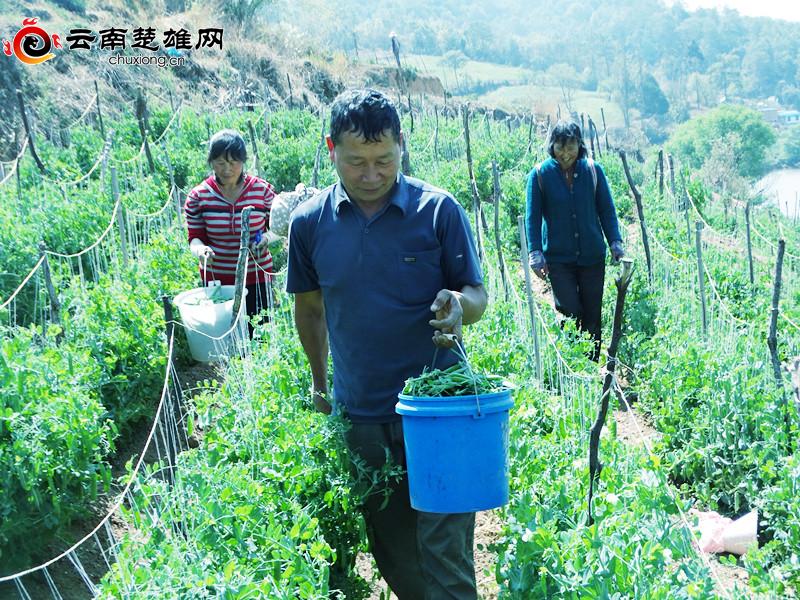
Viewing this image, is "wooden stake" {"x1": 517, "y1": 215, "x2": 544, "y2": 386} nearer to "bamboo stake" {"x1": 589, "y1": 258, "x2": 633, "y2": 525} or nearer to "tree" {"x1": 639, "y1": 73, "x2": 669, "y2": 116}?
"bamboo stake" {"x1": 589, "y1": 258, "x2": 633, "y2": 525}

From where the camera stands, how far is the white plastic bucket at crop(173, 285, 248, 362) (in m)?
4.83

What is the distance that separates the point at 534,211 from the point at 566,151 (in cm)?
41

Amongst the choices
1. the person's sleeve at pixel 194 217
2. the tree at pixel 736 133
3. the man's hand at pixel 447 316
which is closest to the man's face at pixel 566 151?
the person's sleeve at pixel 194 217

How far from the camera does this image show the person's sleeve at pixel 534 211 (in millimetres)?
5355

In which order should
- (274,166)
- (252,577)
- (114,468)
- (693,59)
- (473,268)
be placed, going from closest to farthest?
(252,577), (473,268), (114,468), (274,166), (693,59)

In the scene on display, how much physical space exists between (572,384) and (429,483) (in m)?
2.07

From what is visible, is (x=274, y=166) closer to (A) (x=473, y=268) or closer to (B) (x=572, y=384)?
(B) (x=572, y=384)

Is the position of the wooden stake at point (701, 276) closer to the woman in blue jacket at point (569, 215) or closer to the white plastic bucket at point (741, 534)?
the woman in blue jacket at point (569, 215)

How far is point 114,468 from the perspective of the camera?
495cm

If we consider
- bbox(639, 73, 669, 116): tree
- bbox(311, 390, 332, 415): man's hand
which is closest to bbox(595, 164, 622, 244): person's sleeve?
bbox(311, 390, 332, 415): man's hand

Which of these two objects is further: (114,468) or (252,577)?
(114,468)

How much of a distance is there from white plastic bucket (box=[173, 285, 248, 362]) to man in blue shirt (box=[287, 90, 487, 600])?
2.03 metres

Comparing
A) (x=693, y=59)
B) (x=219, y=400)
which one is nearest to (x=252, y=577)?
(x=219, y=400)

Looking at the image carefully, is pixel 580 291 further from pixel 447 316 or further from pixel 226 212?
pixel 447 316
